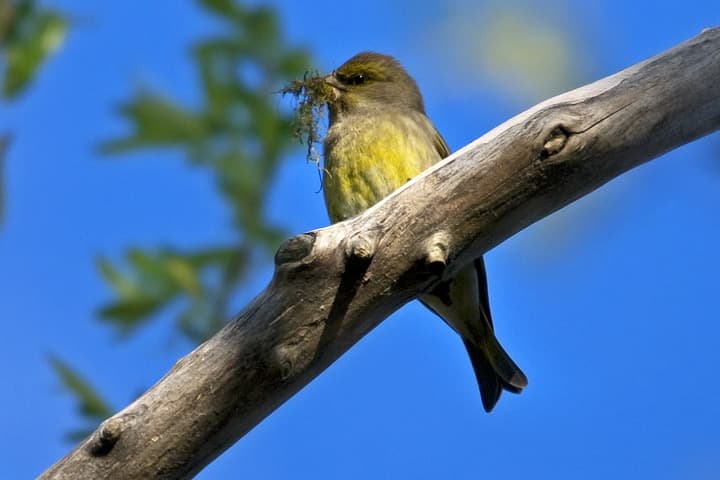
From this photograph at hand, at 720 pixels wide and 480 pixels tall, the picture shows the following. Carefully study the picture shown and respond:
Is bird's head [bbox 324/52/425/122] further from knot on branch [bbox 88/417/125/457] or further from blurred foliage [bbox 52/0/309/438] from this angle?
knot on branch [bbox 88/417/125/457]

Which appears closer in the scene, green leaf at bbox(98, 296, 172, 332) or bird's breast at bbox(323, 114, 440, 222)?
green leaf at bbox(98, 296, 172, 332)

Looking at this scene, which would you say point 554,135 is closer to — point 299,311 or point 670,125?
point 670,125

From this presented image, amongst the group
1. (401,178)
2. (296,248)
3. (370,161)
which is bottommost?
(296,248)

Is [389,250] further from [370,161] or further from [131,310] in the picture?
[370,161]

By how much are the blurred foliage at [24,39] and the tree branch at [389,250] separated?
1302 millimetres

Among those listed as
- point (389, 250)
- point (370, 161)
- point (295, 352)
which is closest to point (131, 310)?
point (295, 352)

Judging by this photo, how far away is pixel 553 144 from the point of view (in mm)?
3211

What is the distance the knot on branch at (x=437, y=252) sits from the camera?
3197 mm

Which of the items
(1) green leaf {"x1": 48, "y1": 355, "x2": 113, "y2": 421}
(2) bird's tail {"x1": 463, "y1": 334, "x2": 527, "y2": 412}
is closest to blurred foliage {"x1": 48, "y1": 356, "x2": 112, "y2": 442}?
(1) green leaf {"x1": 48, "y1": 355, "x2": 113, "y2": 421}

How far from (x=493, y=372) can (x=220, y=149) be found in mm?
1745

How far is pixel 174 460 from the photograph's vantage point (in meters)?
3.13

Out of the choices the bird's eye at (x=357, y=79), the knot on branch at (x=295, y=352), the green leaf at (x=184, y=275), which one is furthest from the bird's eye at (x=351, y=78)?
the knot on branch at (x=295, y=352)

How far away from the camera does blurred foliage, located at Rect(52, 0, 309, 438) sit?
375cm

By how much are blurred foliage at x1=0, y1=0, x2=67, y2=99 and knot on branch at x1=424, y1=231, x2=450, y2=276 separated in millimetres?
1614
